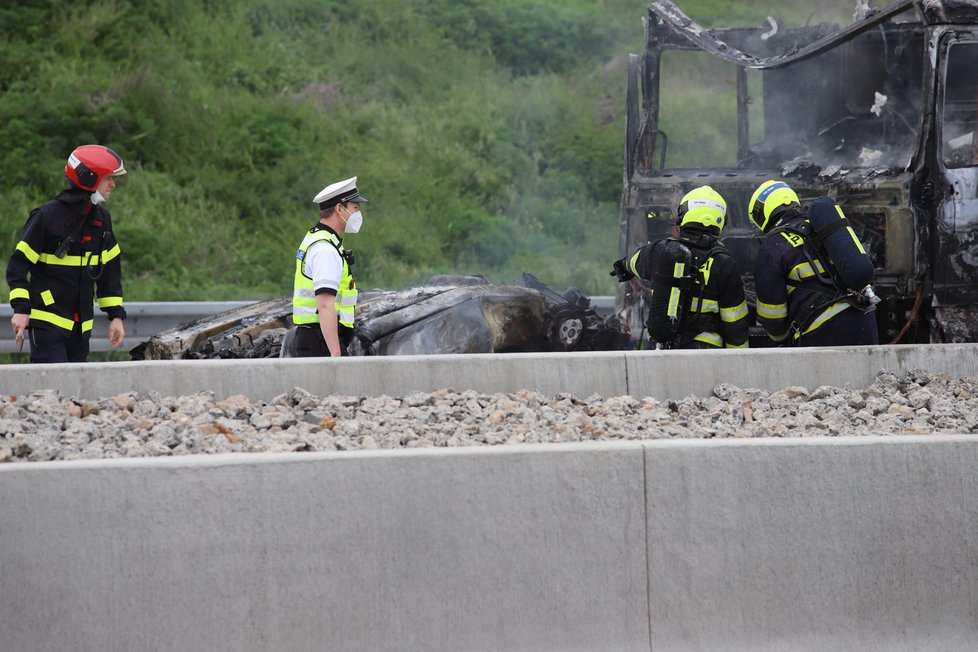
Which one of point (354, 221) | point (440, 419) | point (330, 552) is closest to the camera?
point (330, 552)

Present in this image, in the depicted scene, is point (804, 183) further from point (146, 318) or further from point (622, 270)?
point (146, 318)

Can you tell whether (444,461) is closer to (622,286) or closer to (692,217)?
(692,217)

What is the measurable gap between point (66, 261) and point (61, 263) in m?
0.03

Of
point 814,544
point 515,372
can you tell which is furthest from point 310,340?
point 814,544

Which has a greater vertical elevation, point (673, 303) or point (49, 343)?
point (673, 303)

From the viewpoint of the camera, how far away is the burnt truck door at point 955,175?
7.46 m

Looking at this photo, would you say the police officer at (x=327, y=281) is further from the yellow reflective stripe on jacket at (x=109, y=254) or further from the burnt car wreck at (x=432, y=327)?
the burnt car wreck at (x=432, y=327)

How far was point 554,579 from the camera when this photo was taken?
371 centimetres

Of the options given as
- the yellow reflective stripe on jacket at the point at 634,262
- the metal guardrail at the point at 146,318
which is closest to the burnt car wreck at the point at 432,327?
the metal guardrail at the point at 146,318

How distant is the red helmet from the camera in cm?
655

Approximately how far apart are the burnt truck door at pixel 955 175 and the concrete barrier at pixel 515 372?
1.56m

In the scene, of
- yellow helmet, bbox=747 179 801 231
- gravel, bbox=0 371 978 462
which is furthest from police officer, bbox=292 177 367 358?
yellow helmet, bbox=747 179 801 231

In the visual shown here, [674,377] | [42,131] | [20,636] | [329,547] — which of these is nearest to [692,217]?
[674,377]

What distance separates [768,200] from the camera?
6.82 meters
